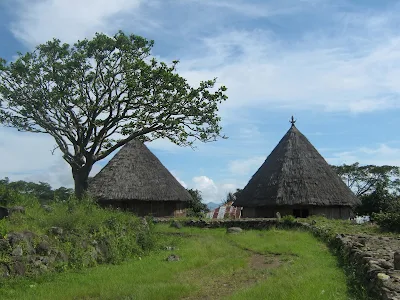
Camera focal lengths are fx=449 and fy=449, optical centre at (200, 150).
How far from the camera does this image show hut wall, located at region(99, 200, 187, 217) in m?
27.8

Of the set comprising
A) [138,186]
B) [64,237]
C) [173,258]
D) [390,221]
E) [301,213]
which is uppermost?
[138,186]

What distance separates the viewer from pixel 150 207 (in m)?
28.8

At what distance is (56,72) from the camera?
20234 mm

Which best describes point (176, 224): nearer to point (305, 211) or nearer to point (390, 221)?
point (305, 211)

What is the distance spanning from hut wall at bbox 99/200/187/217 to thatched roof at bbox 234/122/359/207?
5840mm

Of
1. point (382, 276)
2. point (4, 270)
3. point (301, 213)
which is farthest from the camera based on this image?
point (301, 213)

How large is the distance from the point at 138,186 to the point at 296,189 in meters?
9.87

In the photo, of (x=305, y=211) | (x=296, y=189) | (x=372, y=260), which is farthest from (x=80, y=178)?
(x=372, y=260)

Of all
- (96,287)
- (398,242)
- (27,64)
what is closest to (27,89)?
(27,64)

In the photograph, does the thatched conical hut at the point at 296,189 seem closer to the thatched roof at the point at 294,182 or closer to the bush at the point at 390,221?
the thatched roof at the point at 294,182

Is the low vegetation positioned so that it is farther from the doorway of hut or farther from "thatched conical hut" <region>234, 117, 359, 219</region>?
the doorway of hut

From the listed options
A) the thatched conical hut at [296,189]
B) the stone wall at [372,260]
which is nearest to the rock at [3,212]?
the stone wall at [372,260]

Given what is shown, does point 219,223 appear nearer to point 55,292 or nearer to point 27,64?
point 27,64

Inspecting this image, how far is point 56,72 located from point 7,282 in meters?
13.6
